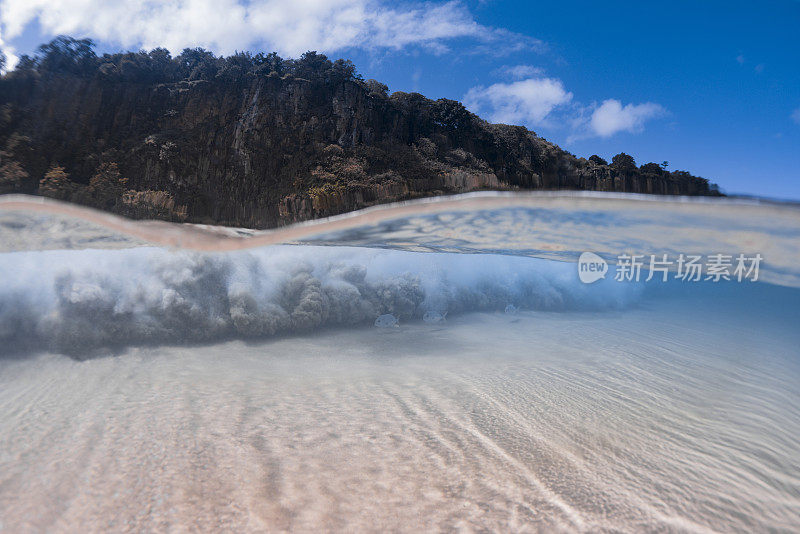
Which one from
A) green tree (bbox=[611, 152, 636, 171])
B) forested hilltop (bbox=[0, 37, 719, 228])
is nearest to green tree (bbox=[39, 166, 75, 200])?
forested hilltop (bbox=[0, 37, 719, 228])

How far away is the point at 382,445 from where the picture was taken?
3.04 metres

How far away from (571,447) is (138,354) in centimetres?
657

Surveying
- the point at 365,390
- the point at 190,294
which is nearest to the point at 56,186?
the point at 190,294

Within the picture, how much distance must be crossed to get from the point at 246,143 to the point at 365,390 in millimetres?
5490

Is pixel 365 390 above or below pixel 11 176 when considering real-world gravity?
below

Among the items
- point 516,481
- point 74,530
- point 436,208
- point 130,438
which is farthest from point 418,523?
point 436,208

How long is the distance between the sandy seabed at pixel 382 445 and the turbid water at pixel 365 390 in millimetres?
22

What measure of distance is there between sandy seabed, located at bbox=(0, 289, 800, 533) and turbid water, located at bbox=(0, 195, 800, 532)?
22mm

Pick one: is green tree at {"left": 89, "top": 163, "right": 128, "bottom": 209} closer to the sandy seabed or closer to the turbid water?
the turbid water

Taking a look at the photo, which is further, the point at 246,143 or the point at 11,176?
the point at 246,143

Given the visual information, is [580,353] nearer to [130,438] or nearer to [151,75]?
[130,438]

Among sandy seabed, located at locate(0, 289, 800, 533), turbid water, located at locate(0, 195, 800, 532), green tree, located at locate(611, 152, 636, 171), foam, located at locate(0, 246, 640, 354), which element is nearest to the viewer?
sandy seabed, located at locate(0, 289, 800, 533)

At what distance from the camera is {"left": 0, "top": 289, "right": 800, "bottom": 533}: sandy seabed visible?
7.38 feet

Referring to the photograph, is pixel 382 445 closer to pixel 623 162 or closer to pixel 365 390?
pixel 365 390
